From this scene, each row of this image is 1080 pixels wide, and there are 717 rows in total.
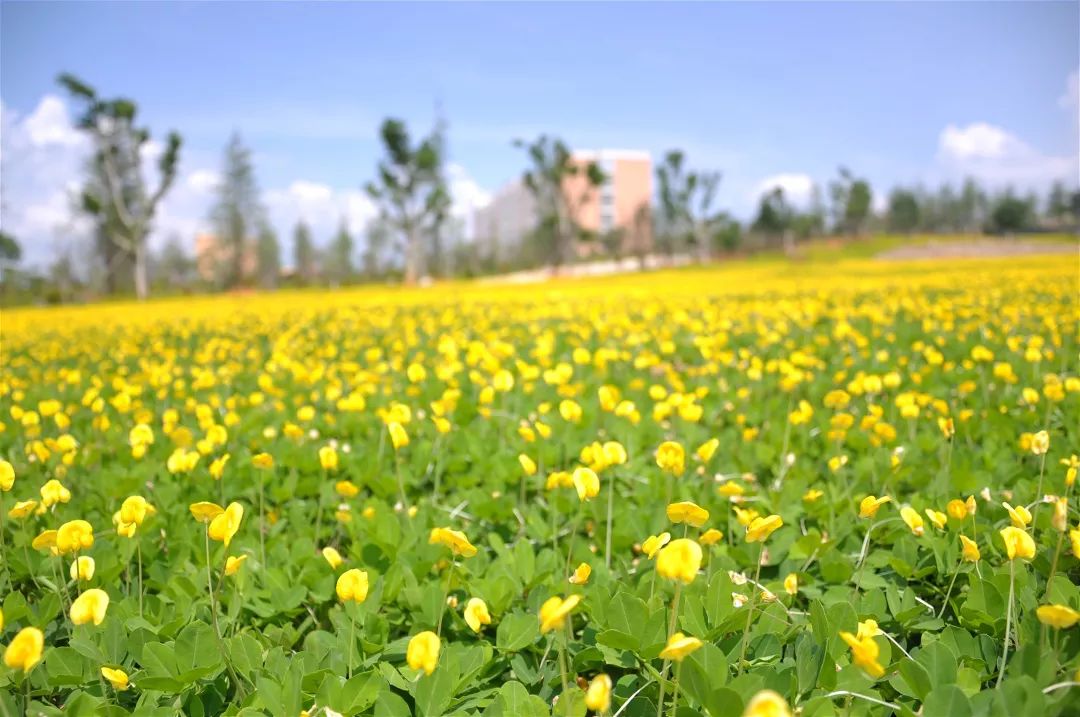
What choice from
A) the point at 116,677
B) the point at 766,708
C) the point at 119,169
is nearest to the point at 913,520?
the point at 766,708

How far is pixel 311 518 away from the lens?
2.51 m

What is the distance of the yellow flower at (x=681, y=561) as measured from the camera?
1040mm

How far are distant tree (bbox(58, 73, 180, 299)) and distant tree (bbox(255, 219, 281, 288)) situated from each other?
13.6 meters

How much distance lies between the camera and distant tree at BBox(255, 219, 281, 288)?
178 ft

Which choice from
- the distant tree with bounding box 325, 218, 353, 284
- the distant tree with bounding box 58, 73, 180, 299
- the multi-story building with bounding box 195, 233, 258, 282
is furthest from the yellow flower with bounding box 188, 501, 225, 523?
the distant tree with bounding box 325, 218, 353, 284

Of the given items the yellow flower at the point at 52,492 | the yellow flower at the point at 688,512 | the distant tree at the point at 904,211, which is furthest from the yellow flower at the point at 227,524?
the distant tree at the point at 904,211

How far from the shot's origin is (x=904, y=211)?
247 ft

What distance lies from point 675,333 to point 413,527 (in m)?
5.06

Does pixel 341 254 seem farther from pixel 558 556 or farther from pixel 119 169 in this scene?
pixel 558 556

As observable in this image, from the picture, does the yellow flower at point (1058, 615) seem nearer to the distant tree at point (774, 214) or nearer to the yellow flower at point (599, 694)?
the yellow flower at point (599, 694)

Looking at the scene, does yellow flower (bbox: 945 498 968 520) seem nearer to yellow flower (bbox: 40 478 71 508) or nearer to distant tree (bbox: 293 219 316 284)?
yellow flower (bbox: 40 478 71 508)

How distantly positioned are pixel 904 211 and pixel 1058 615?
85296mm

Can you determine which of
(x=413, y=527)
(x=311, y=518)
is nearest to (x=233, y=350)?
(x=311, y=518)

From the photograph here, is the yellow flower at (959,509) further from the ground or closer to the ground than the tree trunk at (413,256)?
closer to the ground
